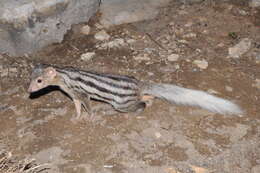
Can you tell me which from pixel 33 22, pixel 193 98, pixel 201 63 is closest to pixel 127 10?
pixel 33 22

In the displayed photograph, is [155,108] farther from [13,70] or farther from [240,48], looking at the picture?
[13,70]

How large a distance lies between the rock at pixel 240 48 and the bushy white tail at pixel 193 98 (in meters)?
1.78

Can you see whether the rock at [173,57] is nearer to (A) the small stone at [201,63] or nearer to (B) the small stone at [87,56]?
(A) the small stone at [201,63]

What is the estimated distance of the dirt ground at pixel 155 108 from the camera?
5629mm

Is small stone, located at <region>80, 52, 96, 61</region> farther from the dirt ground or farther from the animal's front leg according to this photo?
the animal's front leg

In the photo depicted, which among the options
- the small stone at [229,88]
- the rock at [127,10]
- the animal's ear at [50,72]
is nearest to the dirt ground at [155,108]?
the small stone at [229,88]

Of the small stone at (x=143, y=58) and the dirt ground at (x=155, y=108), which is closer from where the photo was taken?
the dirt ground at (x=155, y=108)

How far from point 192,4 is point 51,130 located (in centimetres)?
425

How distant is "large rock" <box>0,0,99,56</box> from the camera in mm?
7141

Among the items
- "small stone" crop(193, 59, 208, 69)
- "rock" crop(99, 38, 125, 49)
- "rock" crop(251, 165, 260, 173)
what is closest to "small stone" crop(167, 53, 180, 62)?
"small stone" crop(193, 59, 208, 69)

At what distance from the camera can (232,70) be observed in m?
7.04

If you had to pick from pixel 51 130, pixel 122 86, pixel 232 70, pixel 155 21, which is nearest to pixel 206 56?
pixel 232 70

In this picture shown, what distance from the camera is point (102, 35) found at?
795 centimetres

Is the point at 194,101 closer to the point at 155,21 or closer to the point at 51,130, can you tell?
the point at 51,130
